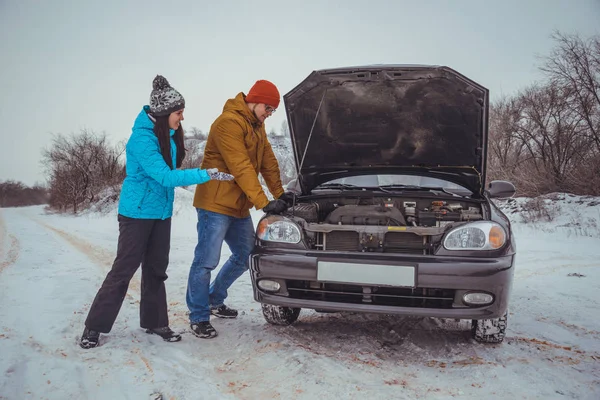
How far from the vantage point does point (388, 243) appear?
2.98 meters

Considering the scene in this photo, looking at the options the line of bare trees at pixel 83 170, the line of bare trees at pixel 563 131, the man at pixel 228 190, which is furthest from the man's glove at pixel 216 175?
the line of bare trees at pixel 83 170

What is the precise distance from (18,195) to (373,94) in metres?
84.9

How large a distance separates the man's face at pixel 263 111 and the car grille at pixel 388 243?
1138mm

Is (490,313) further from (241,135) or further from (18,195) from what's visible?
(18,195)

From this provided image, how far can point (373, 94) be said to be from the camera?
3.71m

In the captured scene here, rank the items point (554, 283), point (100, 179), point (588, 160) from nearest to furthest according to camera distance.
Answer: point (554, 283), point (588, 160), point (100, 179)

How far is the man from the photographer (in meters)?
3.17

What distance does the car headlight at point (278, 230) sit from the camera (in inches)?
118

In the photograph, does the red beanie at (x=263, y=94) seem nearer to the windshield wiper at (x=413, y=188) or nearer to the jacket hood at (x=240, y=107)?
the jacket hood at (x=240, y=107)

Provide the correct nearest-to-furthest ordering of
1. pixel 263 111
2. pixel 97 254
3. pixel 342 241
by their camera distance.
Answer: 1. pixel 342 241
2. pixel 263 111
3. pixel 97 254

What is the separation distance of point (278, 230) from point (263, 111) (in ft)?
3.34

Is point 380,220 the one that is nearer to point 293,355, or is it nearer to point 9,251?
point 293,355

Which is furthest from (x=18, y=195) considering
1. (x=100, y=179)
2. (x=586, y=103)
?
(x=586, y=103)

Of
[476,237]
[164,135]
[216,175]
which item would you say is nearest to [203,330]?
[216,175]
